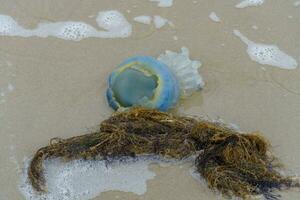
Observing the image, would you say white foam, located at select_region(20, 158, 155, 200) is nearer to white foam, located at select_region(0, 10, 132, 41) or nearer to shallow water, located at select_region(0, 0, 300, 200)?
shallow water, located at select_region(0, 0, 300, 200)

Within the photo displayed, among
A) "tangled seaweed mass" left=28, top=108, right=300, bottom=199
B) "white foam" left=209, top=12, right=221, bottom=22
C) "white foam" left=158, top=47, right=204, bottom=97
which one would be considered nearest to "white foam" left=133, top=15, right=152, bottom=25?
"white foam" left=158, top=47, right=204, bottom=97

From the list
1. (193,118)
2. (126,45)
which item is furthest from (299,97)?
(126,45)

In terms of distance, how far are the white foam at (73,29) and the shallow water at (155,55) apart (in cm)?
5

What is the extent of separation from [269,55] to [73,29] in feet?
6.17

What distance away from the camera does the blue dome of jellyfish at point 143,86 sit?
14.5 feet

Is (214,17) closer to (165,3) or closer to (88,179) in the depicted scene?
(165,3)

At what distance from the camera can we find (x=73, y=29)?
5.04 m

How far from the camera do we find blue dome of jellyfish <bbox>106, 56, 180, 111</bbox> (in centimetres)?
442

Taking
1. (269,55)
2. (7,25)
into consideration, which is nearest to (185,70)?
(269,55)

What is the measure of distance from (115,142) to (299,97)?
1.68 m

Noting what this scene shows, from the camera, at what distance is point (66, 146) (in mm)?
4309

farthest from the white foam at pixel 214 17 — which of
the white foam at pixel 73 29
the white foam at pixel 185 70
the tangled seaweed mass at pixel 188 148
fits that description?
the tangled seaweed mass at pixel 188 148

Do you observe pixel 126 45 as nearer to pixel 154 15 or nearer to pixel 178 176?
pixel 154 15

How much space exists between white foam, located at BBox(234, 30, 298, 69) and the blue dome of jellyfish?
0.85 metres
